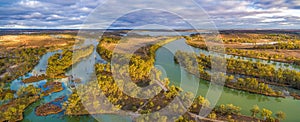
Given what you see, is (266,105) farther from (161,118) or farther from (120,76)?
(120,76)

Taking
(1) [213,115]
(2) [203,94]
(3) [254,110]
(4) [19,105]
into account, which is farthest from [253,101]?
(4) [19,105]

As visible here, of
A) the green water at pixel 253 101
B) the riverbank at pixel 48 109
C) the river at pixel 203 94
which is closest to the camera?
the river at pixel 203 94

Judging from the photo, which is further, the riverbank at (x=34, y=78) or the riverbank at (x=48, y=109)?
the riverbank at (x=34, y=78)

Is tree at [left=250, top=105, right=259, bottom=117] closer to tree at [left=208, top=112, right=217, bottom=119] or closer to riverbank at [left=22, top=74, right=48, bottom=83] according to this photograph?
tree at [left=208, top=112, right=217, bottom=119]

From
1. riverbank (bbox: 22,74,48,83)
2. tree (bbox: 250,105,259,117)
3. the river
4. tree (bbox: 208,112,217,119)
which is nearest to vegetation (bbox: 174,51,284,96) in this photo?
the river

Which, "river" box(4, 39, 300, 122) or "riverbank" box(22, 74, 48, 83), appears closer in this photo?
"river" box(4, 39, 300, 122)

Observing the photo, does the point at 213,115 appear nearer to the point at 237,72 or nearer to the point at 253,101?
the point at 253,101

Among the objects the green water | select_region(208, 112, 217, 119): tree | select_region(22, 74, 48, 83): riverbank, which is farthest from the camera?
select_region(22, 74, 48, 83): riverbank

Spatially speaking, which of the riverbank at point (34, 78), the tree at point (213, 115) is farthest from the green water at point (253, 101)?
the riverbank at point (34, 78)

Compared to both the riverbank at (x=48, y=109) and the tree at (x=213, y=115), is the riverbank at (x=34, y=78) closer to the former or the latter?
the riverbank at (x=48, y=109)

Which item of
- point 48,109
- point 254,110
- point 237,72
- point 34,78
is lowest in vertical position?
point 48,109

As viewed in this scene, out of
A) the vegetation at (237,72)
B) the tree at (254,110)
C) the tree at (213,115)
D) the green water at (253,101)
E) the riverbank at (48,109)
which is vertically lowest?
the riverbank at (48,109)

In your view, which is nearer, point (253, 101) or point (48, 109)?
point (48, 109)
